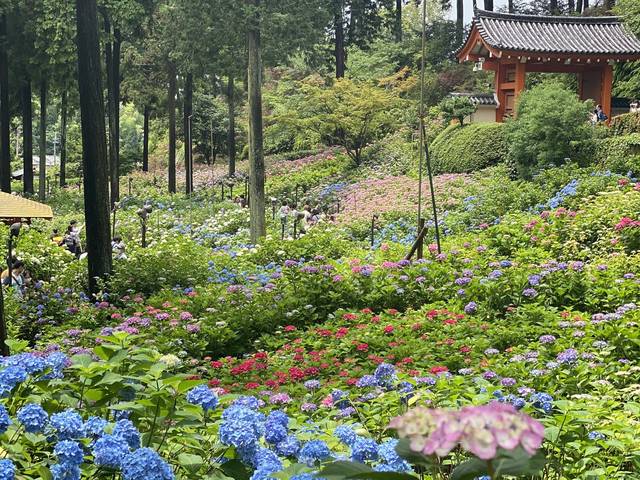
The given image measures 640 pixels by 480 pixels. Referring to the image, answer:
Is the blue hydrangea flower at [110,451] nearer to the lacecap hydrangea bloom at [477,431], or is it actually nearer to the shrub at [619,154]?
the lacecap hydrangea bloom at [477,431]

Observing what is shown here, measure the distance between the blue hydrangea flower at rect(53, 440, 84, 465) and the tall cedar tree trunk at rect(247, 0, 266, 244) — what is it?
1488 cm

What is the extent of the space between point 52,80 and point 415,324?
948 inches

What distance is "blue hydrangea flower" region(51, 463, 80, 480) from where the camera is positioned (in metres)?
1.91

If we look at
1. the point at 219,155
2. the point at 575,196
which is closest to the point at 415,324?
the point at 575,196

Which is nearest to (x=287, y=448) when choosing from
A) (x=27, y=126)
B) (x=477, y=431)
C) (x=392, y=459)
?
(x=392, y=459)

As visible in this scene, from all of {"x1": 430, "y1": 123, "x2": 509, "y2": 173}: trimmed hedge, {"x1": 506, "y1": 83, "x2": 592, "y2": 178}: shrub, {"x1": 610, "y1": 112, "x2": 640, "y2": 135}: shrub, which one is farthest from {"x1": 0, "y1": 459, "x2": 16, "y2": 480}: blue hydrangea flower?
{"x1": 430, "y1": 123, "x2": 509, "y2": 173}: trimmed hedge

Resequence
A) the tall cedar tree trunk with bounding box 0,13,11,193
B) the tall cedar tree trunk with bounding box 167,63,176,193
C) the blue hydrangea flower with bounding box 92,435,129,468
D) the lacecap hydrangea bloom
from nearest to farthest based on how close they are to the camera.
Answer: the lacecap hydrangea bloom → the blue hydrangea flower with bounding box 92,435,129,468 → the tall cedar tree trunk with bounding box 0,13,11,193 → the tall cedar tree trunk with bounding box 167,63,176,193

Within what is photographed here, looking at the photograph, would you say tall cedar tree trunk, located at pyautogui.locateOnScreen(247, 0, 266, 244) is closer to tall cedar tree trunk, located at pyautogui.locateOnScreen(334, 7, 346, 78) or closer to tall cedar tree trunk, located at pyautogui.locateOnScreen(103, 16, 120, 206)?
tall cedar tree trunk, located at pyautogui.locateOnScreen(103, 16, 120, 206)

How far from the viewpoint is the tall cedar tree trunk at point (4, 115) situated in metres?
23.3

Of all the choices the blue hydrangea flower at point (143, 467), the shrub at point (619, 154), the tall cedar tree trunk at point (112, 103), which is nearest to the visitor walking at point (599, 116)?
the shrub at point (619, 154)

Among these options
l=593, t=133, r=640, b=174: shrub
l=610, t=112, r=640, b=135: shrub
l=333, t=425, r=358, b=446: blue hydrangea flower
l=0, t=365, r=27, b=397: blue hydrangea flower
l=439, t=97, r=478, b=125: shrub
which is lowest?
l=333, t=425, r=358, b=446: blue hydrangea flower

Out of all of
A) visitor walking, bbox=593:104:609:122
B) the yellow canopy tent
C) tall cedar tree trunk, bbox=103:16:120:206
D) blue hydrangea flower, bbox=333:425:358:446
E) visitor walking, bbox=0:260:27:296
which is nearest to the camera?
blue hydrangea flower, bbox=333:425:358:446

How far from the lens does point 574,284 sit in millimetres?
8023

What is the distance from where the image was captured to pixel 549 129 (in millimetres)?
16891
